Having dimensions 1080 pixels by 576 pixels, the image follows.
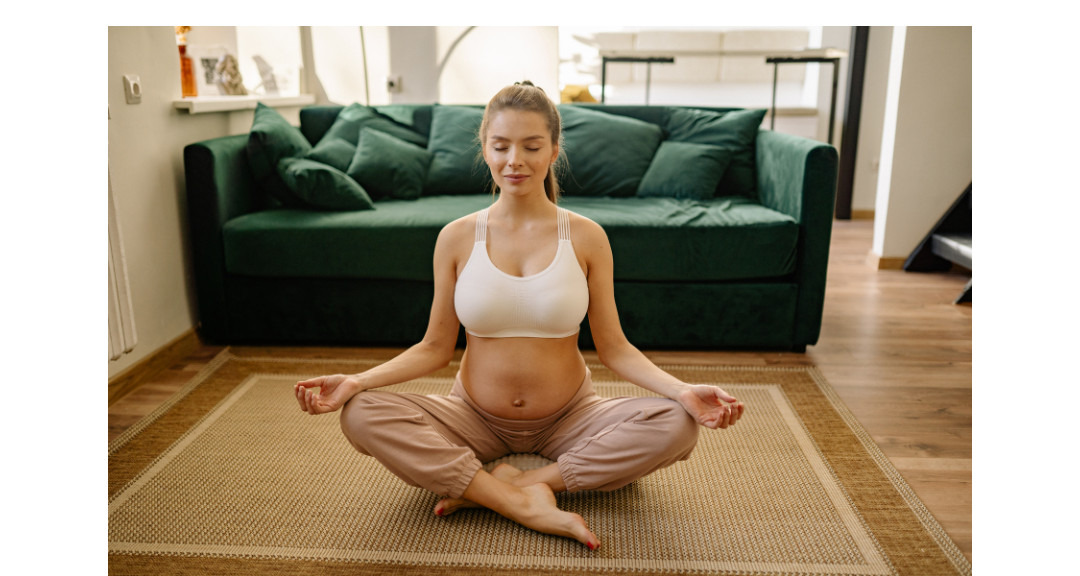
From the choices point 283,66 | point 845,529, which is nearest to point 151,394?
point 845,529

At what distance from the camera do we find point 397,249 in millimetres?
2502

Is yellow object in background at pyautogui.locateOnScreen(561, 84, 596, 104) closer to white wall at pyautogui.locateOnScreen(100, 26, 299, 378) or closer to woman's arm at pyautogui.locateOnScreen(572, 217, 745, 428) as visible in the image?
white wall at pyautogui.locateOnScreen(100, 26, 299, 378)

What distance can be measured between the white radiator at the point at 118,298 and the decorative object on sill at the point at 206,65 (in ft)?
3.13

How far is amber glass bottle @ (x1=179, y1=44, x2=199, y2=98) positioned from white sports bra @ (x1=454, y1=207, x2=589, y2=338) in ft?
6.25

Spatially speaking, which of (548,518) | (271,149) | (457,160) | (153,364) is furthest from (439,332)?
(457,160)

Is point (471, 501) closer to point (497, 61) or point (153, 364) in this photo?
point (153, 364)

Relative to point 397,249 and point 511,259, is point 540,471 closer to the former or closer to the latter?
point 511,259

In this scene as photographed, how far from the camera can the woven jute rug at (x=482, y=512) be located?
4.51 ft

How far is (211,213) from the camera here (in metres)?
2.53

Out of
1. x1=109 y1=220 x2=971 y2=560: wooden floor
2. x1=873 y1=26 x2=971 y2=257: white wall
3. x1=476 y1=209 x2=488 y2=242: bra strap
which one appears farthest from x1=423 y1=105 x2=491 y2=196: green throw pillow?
x1=873 y1=26 x2=971 y2=257: white wall

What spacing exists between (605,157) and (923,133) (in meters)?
1.61

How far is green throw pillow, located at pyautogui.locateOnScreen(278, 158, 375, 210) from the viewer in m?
2.63

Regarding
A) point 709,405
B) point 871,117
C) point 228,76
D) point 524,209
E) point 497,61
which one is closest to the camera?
point 709,405

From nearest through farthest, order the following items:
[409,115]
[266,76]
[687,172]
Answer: [687,172], [409,115], [266,76]
